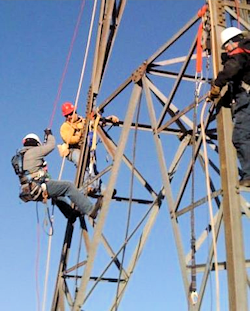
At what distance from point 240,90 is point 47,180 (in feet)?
15.8

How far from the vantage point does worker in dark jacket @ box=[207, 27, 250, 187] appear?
6406 mm

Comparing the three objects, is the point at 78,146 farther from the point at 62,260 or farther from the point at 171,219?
the point at 171,219

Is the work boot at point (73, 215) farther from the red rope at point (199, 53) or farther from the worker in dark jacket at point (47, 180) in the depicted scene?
the red rope at point (199, 53)

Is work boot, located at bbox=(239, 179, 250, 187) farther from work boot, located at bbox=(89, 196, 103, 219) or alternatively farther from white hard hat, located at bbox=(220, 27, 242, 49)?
work boot, located at bbox=(89, 196, 103, 219)

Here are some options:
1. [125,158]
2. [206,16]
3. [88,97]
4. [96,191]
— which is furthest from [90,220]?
[206,16]

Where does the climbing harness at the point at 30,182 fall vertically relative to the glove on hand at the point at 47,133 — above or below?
below

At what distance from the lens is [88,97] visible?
1184 cm

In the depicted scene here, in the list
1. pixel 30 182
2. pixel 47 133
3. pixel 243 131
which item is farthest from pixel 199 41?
pixel 30 182

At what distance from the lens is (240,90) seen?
261 inches

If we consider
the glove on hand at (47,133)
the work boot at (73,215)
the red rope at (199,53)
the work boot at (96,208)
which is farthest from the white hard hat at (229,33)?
the work boot at (73,215)

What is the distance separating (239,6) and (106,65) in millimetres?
4736

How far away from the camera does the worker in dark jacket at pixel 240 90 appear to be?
641 cm

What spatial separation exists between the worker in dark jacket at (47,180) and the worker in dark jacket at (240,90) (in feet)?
13.6

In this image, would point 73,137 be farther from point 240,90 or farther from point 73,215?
point 240,90
